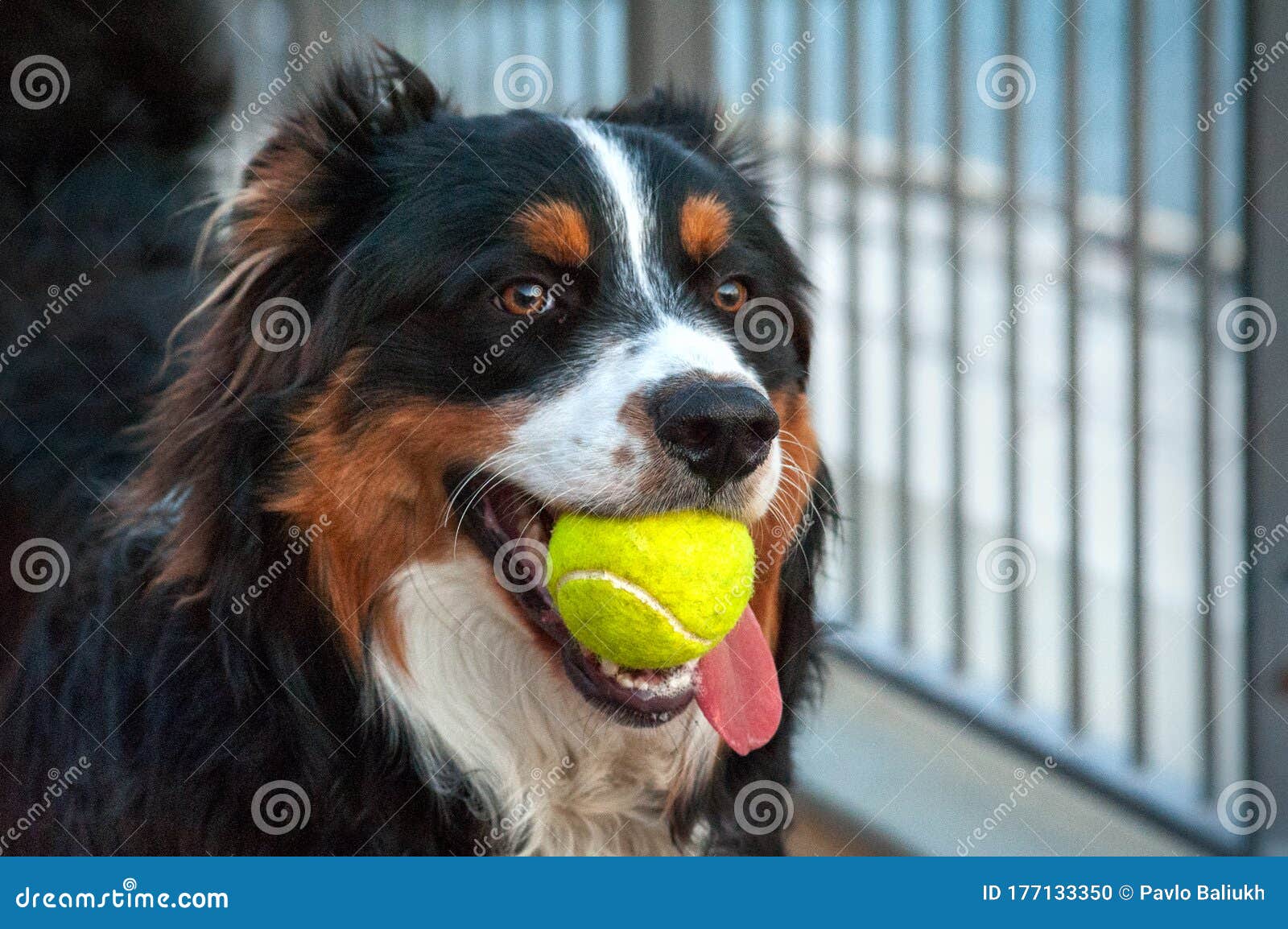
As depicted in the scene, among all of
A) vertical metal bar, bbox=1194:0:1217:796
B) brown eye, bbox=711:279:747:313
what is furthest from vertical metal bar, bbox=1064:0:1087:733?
brown eye, bbox=711:279:747:313

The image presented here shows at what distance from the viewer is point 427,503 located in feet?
7.15

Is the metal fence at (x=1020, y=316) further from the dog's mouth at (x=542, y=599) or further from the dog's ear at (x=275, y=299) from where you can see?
the dog's mouth at (x=542, y=599)

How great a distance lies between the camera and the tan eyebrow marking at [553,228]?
2.18m

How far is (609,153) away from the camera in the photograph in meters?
2.30

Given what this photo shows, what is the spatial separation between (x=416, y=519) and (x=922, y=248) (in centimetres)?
435

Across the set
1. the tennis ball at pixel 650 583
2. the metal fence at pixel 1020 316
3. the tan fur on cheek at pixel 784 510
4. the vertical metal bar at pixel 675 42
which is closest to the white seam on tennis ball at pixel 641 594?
the tennis ball at pixel 650 583

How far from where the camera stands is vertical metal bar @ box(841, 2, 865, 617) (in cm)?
373

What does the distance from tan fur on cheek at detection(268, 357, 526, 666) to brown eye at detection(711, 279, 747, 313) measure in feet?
1.44

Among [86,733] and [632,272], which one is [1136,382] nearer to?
[632,272]

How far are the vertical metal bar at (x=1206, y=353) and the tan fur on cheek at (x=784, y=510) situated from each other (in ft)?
3.08

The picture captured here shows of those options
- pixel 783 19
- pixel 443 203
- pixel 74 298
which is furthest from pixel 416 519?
pixel 783 19

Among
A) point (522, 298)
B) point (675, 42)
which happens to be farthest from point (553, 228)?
point (675, 42)

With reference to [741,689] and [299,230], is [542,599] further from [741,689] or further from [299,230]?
[299,230]

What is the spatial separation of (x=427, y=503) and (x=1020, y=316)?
178cm
